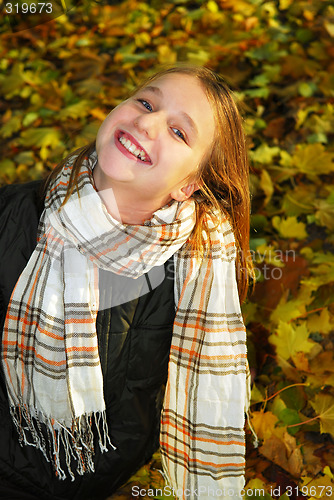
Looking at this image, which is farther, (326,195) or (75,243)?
(326,195)

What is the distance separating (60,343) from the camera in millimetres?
1367

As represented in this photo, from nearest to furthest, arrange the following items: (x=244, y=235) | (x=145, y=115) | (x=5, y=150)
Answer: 1. (x=145, y=115)
2. (x=244, y=235)
3. (x=5, y=150)

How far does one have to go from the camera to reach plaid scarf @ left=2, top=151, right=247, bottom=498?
1333 mm

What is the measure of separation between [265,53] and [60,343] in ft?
7.64

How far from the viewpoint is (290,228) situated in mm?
2178

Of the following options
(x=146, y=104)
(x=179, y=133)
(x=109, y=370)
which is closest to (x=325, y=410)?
(x=109, y=370)

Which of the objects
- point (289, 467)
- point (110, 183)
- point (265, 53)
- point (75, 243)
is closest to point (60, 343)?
point (75, 243)

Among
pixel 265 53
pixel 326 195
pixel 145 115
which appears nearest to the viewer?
pixel 145 115

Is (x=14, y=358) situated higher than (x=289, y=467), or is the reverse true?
(x=14, y=358)

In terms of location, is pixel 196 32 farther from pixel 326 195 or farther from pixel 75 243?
pixel 75 243

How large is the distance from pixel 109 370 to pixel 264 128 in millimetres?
1714

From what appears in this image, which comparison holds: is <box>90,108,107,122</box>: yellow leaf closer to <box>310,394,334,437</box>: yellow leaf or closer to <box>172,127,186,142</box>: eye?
<box>172,127,186,142</box>: eye

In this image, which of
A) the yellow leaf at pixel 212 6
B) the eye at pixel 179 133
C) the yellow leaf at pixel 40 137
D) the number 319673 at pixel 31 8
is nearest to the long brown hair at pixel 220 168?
the eye at pixel 179 133

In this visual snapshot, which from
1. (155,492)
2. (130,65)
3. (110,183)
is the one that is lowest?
(155,492)
